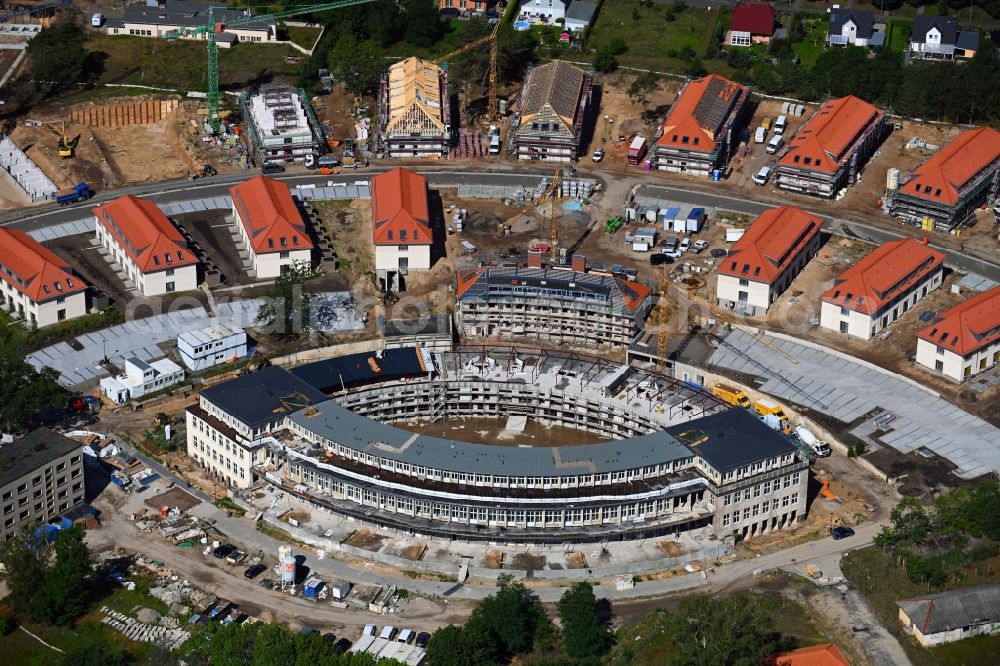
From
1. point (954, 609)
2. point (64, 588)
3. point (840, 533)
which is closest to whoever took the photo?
point (954, 609)

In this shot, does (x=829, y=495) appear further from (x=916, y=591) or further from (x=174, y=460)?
(x=174, y=460)

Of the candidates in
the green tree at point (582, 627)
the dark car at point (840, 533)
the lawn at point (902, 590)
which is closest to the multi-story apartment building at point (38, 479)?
the green tree at point (582, 627)

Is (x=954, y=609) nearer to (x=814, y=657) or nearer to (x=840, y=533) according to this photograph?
(x=814, y=657)

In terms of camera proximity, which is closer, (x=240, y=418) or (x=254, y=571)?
(x=254, y=571)

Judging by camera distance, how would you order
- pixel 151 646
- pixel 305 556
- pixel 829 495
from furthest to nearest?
1. pixel 829 495
2. pixel 305 556
3. pixel 151 646

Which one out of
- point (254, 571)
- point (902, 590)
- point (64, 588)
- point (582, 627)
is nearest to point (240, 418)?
point (254, 571)

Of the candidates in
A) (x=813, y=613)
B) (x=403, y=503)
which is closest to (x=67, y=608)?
(x=403, y=503)
